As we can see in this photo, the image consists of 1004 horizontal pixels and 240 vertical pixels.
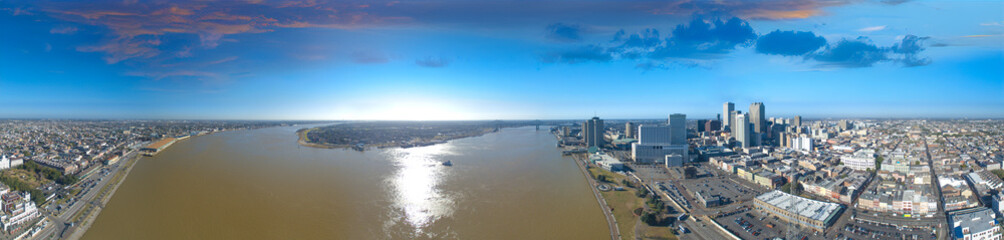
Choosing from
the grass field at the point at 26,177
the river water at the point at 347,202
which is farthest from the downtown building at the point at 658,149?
the grass field at the point at 26,177

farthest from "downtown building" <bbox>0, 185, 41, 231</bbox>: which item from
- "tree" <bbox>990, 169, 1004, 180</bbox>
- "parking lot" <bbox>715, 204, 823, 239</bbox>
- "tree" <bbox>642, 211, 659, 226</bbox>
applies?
"tree" <bbox>990, 169, 1004, 180</bbox>

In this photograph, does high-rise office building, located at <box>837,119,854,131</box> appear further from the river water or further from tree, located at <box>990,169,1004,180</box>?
the river water

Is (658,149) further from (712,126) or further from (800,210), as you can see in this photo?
(712,126)

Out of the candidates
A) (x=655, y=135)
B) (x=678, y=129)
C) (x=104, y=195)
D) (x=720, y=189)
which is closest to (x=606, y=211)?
(x=720, y=189)

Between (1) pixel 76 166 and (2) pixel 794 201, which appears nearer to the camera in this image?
(2) pixel 794 201

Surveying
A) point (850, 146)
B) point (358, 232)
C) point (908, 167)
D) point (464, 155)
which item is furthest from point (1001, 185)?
point (464, 155)

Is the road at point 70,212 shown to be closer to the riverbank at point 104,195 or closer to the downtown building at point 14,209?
the riverbank at point 104,195

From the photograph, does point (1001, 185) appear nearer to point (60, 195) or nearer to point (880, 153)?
point (880, 153)
